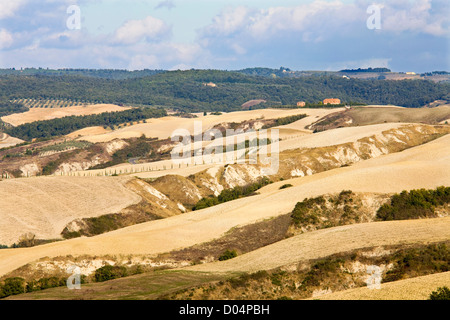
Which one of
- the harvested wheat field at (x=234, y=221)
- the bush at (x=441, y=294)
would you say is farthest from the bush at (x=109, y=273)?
the bush at (x=441, y=294)

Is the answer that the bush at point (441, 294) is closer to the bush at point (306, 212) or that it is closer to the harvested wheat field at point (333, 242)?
the harvested wheat field at point (333, 242)

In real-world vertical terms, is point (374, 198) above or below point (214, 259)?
above

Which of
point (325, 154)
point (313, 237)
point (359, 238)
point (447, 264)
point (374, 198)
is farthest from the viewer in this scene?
point (325, 154)

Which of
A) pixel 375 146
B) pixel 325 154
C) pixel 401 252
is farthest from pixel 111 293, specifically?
pixel 375 146

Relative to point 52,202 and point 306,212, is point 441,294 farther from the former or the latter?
point 52,202

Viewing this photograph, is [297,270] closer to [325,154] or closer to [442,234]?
[442,234]

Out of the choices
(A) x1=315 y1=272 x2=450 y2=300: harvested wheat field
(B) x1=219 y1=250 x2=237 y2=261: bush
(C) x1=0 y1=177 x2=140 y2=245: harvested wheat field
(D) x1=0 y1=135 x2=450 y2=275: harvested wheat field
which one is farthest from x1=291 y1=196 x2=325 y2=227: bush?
(C) x1=0 y1=177 x2=140 y2=245: harvested wheat field

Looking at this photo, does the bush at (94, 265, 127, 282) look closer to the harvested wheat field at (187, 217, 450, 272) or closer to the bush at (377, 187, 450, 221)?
the harvested wheat field at (187, 217, 450, 272)
